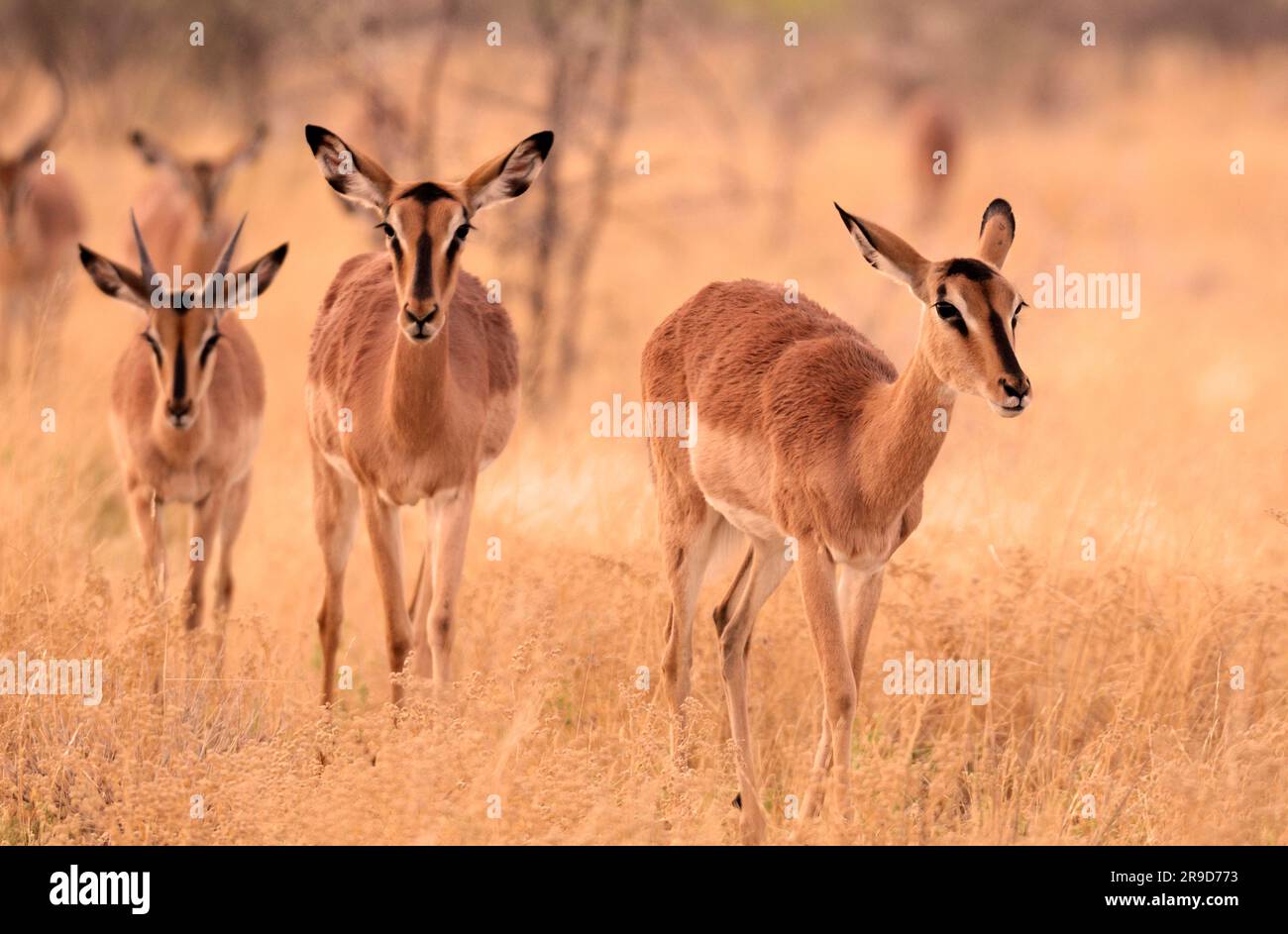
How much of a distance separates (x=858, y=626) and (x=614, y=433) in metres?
4.86

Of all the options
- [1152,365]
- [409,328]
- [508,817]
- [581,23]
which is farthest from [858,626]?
[1152,365]

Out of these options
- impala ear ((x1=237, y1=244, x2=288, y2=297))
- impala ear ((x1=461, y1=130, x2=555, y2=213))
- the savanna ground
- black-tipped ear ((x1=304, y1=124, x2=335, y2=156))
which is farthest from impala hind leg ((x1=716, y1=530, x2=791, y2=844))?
impala ear ((x1=237, y1=244, x2=288, y2=297))

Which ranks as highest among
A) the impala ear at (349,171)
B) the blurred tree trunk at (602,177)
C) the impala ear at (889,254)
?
the blurred tree trunk at (602,177)

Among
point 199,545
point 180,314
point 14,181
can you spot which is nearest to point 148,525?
point 199,545

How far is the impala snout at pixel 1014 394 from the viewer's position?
5457 mm

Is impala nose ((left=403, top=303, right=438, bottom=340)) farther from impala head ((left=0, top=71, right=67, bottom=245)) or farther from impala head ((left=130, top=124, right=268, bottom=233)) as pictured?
impala head ((left=0, top=71, right=67, bottom=245))

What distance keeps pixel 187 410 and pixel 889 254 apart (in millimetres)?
3286

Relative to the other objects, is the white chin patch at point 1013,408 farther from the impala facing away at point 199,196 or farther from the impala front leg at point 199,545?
the impala facing away at point 199,196

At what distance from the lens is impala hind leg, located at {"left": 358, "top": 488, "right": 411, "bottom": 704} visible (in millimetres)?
7168

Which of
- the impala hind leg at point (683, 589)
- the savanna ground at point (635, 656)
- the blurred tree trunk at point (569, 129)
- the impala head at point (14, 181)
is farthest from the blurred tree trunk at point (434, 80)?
the impala hind leg at point (683, 589)

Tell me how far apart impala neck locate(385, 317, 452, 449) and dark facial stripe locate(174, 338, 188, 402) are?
3.54 ft

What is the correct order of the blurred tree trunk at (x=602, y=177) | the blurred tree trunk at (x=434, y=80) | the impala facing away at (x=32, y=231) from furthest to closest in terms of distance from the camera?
the impala facing away at (x=32, y=231) < the blurred tree trunk at (x=434, y=80) < the blurred tree trunk at (x=602, y=177)

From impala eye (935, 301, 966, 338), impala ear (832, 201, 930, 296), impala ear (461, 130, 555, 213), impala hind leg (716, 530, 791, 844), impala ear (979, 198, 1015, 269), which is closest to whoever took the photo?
impala eye (935, 301, 966, 338)

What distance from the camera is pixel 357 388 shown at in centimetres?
739
